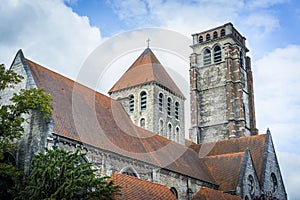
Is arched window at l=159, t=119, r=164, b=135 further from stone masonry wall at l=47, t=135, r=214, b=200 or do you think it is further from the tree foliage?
the tree foliage

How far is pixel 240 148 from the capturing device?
119 feet

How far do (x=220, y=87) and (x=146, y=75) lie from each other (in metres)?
11.4

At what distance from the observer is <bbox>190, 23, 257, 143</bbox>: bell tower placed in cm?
4616

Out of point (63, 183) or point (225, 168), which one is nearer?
point (63, 183)

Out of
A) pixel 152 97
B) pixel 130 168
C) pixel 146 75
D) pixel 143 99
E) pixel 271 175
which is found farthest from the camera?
pixel 146 75

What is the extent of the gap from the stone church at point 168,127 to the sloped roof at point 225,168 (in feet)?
0.26

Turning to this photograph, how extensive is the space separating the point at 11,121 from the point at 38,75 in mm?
6463

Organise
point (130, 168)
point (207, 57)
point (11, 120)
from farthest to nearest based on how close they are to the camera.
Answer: point (207, 57)
point (130, 168)
point (11, 120)

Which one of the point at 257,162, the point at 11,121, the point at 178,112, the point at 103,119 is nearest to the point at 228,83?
the point at 178,112

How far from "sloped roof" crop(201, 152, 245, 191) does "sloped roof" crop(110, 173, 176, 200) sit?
11356 mm

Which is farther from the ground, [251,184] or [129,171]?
[251,184]

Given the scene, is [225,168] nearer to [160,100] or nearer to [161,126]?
[161,126]

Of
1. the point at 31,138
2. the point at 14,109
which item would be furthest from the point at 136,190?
the point at 14,109

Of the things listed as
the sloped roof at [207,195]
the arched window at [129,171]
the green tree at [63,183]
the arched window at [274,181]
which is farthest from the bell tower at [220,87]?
the green tree at [63,183]
